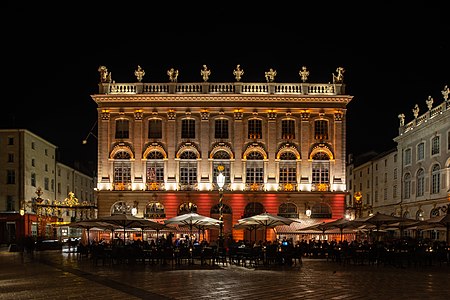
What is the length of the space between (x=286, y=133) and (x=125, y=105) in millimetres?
14313

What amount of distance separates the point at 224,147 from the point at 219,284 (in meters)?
33.3

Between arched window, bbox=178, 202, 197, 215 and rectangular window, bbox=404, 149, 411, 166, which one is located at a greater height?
rectangular window, bbox=404, 149, 411, 166

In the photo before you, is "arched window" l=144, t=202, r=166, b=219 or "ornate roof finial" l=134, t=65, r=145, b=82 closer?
"arched window" l=144, t=202, r=166, b=219

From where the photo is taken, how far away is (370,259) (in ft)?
105

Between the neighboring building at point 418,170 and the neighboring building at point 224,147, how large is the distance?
16.6 feet

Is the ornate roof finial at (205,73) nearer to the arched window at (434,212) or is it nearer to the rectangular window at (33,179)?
the arched window at (434,212)

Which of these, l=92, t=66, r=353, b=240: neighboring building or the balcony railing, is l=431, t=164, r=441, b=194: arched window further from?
the balcony railing

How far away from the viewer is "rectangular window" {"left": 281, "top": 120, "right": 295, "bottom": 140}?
5394 cm

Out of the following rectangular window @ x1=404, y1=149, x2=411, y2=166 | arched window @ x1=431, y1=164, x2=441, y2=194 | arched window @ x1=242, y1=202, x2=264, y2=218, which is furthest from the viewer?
rectangular window @ x1=404, y1=149, x2=411, y2=166

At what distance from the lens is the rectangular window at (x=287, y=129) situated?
53.9 meters

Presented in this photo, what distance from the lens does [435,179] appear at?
53.7 m

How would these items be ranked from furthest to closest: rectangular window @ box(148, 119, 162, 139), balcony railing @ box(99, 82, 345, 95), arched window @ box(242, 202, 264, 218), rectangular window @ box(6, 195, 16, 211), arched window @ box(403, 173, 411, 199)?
rectangular window @ box(6, 195, 16, 211) → arched window @ box(403, 173, 411, 199) → rectangular window @ box(148, 119, 162, 139) → balcony railing @ box(99, 82, 345, 95) → arched window @ box(242, 202, 264, 218)

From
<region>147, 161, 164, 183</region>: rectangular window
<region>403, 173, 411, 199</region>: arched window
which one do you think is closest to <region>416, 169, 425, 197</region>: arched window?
<region>403, 173, 411, 199</region>: arched window

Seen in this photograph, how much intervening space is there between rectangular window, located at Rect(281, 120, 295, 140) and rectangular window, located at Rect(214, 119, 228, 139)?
16.4 ft
